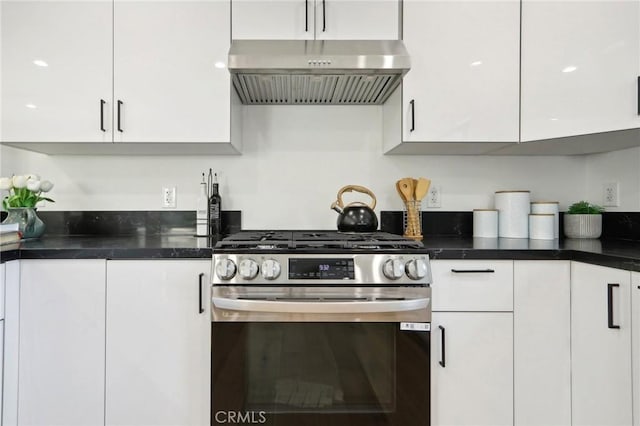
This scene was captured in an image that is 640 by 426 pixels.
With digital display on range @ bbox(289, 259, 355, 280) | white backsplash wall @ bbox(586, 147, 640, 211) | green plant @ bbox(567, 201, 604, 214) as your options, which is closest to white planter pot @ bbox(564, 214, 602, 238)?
green plant @ bbox(567, 201, 604, 214)

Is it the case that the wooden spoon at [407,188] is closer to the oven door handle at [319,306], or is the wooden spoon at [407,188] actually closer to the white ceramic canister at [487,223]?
the white ceramic canister at [487,223]

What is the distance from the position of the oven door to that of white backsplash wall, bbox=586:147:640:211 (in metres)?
1.26

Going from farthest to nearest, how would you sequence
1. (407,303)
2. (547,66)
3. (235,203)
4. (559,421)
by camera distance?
(235,203), (547,66), (559,421), (407,303)

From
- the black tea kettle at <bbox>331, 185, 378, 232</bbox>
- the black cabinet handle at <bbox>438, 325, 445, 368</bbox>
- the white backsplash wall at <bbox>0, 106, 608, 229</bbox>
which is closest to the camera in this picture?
the black cabinet handle at <bbox>438, 325, 445, 368</bbox>

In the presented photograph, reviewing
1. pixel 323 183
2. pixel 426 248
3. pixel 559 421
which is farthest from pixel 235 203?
pixel 559 421

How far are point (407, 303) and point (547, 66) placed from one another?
117cm

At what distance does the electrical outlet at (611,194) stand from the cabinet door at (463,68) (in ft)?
2.19

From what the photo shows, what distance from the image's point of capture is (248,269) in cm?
136

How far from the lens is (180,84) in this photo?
5.54 ft

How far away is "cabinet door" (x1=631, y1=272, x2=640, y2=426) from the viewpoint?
1.18 meters

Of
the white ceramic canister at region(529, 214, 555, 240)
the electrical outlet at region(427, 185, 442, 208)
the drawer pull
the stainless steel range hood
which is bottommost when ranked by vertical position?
the drawer pull

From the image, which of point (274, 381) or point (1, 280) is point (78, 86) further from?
point (274, 381)

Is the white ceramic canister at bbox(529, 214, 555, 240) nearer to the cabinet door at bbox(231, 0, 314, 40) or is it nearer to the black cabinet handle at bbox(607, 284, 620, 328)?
the black cabinet handle at bbox(607, 284, 620, 328)

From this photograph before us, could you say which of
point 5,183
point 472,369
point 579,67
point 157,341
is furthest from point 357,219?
point 5,183
